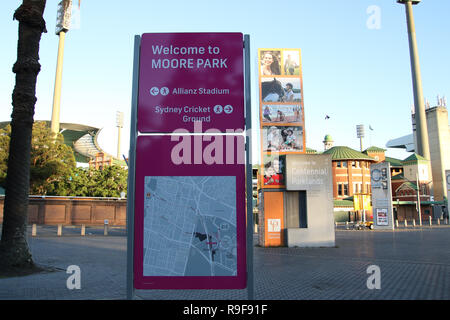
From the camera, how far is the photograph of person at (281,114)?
20141 millimetres

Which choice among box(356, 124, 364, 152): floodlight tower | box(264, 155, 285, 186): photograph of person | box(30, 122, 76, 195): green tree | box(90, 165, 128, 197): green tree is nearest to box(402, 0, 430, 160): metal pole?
box(356, 124, 364, 152): floodlight tower

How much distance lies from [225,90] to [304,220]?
15.6 m

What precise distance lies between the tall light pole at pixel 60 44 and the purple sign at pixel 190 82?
67.1 m

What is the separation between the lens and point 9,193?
410 inches

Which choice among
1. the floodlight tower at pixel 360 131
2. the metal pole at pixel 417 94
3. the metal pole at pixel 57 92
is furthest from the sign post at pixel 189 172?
the floodlight tower at pixel 360 131

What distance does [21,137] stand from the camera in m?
10.7

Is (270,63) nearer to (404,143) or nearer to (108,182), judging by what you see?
(108,182)

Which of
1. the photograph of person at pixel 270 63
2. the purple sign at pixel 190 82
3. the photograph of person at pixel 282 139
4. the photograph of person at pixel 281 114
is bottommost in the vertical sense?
the purple sign at pixel 190 82

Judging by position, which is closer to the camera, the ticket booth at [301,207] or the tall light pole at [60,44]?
the ticket booth at [301,207]

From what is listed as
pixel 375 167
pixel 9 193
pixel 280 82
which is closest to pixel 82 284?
pixel 9 193

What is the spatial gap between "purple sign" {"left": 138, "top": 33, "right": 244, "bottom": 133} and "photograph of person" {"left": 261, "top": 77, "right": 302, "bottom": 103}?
15.4 meters

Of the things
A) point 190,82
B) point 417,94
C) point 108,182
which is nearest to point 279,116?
point 190,82

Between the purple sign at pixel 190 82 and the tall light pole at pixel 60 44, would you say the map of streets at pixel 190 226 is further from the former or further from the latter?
the tall light pole at pixel 60 44

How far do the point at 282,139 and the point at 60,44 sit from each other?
223 ft
